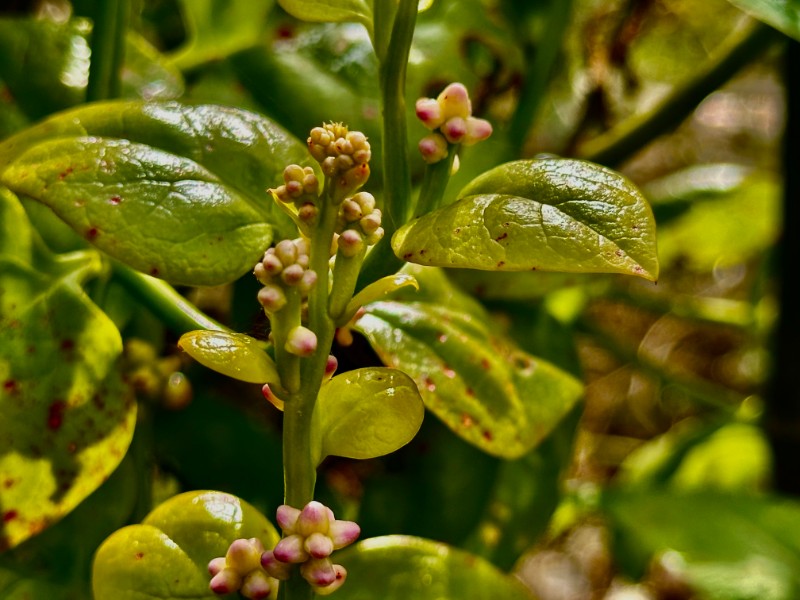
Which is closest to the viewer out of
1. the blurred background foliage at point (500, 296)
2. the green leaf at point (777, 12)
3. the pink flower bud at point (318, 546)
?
the pink flower bud at point (318, 546)

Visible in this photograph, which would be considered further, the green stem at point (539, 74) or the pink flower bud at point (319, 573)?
the green stem at point (539, 74)

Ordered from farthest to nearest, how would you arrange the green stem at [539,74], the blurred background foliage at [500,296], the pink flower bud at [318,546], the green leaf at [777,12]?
the green stem at [539,74] → the blurred background foliage at [500,296] → the green leaf at [777,12] → the pink flower bud at [318,546]

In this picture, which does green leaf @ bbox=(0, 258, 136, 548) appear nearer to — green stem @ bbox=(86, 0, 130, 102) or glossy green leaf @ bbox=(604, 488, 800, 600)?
green stem @ bbox=(86, 0, 130, 102)

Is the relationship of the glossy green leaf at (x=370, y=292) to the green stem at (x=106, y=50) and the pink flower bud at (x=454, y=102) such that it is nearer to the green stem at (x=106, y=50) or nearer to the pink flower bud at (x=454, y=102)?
the pink flower bud at (x=454, y=102)

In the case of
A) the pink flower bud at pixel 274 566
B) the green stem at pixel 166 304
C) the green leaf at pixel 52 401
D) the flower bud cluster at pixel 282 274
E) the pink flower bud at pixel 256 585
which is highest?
the flower bud cluster at pixel 282 274

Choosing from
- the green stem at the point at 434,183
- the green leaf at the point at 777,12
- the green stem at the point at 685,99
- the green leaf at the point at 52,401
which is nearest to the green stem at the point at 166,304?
the green leaf at the point at 52,401

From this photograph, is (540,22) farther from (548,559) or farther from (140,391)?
(548,559)
